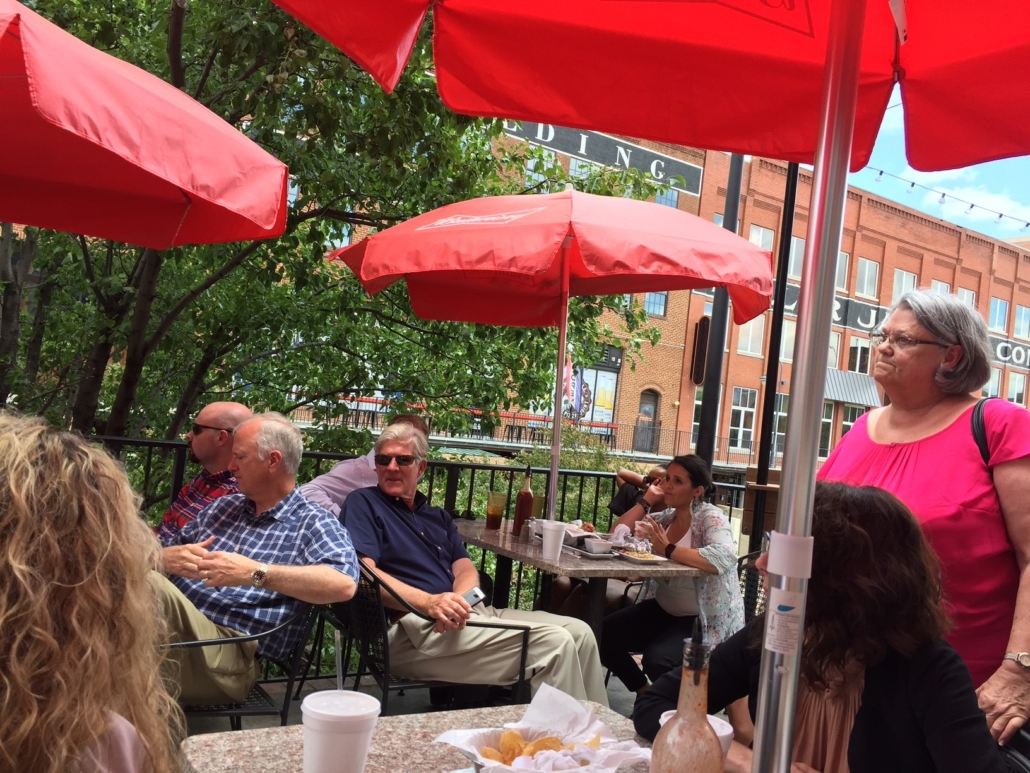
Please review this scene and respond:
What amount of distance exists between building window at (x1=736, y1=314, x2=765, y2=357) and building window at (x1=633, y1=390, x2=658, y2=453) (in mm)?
4229

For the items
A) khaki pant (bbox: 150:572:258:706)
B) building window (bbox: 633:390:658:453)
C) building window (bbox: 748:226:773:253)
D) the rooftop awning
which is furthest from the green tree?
the rooftop awning

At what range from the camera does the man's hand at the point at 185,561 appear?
2924mm

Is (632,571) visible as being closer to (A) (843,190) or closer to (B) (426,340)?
(A) (843,190)

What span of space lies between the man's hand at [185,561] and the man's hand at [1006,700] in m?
2.29

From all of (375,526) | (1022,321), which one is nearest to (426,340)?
(375,526)

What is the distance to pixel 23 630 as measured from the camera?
3.56 feet

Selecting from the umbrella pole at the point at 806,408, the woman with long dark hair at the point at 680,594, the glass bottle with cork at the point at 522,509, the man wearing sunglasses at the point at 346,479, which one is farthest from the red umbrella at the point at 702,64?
the glass bottle with cork at the point at 522,509

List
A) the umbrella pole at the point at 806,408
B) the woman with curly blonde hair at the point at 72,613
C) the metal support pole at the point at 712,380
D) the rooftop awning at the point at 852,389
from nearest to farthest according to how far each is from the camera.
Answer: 1. the woman with curly blonde hair at the point at 72,613
2. the umbrella pole at the point at 806,408
3. the metal support pole at the point at 712,380
4. the rooftop awning at the point at 852,389

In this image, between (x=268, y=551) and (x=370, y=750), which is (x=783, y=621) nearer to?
(x=370, y=750)

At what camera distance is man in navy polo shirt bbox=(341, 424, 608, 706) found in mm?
3641

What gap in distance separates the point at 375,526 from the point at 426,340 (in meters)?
5.16

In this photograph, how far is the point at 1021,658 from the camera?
2.15 meters

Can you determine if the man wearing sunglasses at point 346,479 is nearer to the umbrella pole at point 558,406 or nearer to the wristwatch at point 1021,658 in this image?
the umbrella pole at point 558,406

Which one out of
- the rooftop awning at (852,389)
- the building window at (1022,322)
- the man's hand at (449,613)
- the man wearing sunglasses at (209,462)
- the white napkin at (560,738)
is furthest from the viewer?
the building window at (1022,322)
